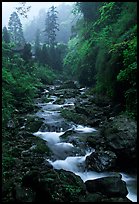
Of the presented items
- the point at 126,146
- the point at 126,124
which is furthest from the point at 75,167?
the point at 126,124

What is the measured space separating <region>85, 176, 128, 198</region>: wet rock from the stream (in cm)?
58

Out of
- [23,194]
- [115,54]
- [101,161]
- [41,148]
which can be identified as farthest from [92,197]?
[115,54]

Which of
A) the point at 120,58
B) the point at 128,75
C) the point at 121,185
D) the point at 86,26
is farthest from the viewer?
the point at 86,26

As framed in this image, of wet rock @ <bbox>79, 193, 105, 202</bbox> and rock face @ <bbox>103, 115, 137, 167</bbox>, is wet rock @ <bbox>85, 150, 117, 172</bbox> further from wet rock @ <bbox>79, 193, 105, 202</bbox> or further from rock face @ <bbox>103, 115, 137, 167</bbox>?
wet rock @ <bbox>79, 193, 105, 202</bbox>

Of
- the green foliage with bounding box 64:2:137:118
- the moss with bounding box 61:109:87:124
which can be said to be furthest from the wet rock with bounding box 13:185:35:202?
the moss with bounding box 61:109:87:124

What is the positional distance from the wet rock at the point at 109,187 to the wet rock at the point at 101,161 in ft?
4.86

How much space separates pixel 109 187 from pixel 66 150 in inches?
134

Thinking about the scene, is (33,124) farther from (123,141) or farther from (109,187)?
(109,187)

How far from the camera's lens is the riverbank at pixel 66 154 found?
729 centimetres

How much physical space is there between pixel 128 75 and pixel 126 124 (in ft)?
7.06

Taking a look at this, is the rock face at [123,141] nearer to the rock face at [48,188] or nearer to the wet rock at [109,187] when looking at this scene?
the wet rock at [109,187]

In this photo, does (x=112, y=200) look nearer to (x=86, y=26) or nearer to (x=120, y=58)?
(x=120, y=58)

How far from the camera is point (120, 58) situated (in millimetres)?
13820

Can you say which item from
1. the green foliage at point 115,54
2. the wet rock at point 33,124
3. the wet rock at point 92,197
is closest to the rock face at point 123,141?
the green foliage at point 115,54
